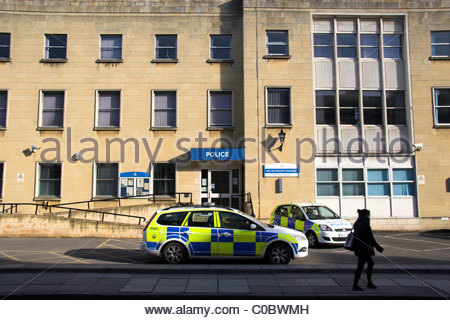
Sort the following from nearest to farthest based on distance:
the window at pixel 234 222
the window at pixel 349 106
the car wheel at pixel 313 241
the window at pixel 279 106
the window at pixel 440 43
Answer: the window at pixel 234 222 < the car wheel at pixel 313 241 < the window at pixel 279 106 < the window at pixel 349 106 < the window at pixel 440 43

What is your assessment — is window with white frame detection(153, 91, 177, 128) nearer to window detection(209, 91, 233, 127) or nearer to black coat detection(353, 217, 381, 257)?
window detection(209, 91, 233, 127)

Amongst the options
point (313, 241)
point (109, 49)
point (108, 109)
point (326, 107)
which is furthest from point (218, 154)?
point (109, 49)

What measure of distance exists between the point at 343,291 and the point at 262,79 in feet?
39.9

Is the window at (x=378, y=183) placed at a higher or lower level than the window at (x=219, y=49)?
lower

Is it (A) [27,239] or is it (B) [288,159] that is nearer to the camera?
(A) [27,239]

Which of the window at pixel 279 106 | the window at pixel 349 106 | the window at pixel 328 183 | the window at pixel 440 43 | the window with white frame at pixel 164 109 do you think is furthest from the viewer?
the window with white frame at pixel 164 109

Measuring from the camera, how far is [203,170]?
1720cm

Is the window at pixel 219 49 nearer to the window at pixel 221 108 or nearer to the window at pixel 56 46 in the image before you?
the window at pixel 221 108

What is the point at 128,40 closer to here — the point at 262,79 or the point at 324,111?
the point at 262,79

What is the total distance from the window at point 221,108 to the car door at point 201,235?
363 inches

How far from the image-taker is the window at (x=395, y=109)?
17.1 metres

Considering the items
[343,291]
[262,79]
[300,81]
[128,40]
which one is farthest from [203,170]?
[343,291]

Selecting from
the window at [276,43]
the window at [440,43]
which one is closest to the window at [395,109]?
the window at [440,43]

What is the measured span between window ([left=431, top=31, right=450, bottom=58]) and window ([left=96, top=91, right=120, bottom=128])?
16.1m
